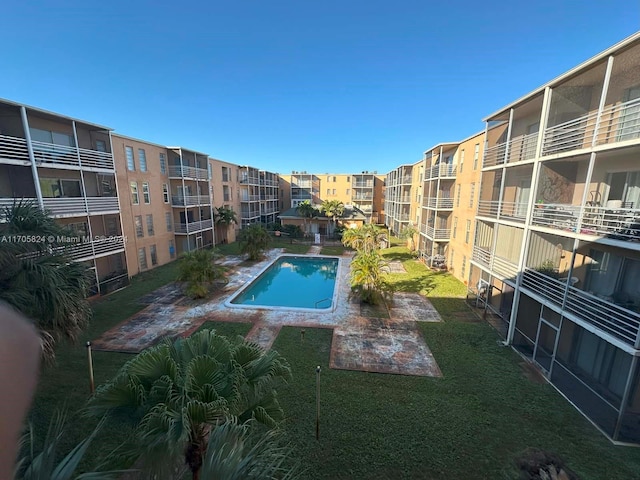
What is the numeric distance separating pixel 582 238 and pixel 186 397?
10.8 meters

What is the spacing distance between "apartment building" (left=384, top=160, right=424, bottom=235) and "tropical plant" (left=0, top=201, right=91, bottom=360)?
2464 cm

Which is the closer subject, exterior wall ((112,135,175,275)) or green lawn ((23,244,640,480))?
green lawn ((23,244,640,480))

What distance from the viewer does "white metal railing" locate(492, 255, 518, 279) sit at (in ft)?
38.3

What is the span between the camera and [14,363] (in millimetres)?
1460

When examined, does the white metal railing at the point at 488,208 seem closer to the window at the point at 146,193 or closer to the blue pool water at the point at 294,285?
the blue pool water at the point at 294,285

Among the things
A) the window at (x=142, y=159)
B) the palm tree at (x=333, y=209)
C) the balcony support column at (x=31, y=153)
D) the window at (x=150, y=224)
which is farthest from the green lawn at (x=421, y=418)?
the palm tree at (x=333, y=209)

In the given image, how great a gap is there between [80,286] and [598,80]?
690 inches

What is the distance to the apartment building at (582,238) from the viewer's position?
7.42 metres

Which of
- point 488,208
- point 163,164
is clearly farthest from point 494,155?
point 163,164

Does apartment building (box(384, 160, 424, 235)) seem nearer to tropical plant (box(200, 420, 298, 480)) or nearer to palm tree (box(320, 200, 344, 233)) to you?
palm tree (box(320, 200, 344, 233))

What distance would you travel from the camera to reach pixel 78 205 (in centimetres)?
1496

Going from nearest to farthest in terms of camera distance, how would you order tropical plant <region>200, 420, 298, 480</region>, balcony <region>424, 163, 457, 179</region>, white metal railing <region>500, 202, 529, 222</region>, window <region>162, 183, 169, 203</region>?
tropical plant <region>200, 420, 298, 480</region> → white metal railing <region>500, 202, 529, 222</region> → balcony <region>424, 163, 457, 179</region> → window <region>162, 183, 169, 203</region>

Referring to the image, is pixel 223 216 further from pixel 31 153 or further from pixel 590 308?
pixel 590 308

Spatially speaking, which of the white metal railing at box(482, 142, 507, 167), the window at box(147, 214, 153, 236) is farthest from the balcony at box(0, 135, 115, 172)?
the white metal railing at box(482, 142, 507, 167)
